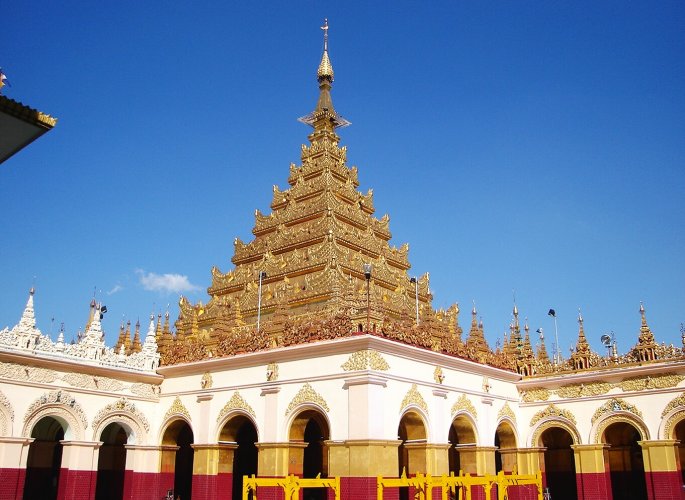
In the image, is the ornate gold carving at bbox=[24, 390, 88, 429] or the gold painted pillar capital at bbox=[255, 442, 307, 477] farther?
the ornate gold carving at bbox=[24, 390, 88, 429]

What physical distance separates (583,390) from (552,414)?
57.5 inches

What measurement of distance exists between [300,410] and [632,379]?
11.2 m

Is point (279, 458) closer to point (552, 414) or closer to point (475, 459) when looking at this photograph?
point (475, 459)

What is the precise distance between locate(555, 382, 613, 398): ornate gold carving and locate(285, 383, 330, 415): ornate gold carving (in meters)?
9.87

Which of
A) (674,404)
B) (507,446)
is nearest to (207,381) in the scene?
(507,446)

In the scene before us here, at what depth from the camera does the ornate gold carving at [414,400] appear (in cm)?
1996

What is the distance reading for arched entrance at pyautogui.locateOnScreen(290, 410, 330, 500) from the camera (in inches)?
819

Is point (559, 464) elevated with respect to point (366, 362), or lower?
lower

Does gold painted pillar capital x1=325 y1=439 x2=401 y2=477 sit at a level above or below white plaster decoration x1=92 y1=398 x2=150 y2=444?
below

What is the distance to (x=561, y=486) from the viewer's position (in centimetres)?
2752

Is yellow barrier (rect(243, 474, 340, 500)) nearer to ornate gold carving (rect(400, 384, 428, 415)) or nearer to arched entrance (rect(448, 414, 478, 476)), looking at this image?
ornate gold carving (rect(400, 384, 428, 415))

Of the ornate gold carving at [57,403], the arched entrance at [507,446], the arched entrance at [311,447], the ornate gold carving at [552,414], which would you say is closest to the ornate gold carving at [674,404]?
the ornate gold carving at [552,414]

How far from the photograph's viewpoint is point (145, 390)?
81.0ft

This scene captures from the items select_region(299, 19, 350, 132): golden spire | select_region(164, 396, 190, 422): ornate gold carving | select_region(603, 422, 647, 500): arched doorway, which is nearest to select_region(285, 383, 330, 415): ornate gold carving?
select_region(164, 396, 190, 422): ornate gold carving
